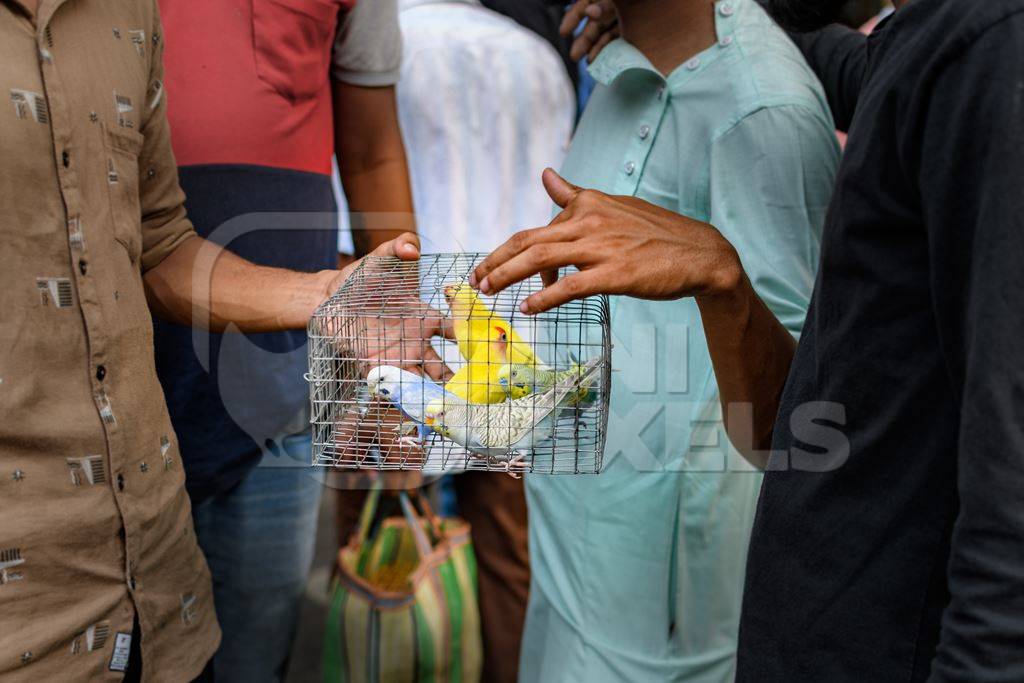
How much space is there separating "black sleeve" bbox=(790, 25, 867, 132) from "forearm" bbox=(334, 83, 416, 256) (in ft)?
3.01

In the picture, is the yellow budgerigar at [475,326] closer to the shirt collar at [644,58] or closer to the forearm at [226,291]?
the forearm at [226,291]

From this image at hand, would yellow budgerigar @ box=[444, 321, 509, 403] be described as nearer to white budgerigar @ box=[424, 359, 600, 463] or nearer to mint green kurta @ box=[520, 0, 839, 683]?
white budgerigar @ box=[424, 359, 600, 463]

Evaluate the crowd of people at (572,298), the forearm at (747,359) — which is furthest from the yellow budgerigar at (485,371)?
the forearm at (747,359)

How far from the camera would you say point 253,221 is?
1.83 metres

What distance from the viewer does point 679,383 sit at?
1478 mm

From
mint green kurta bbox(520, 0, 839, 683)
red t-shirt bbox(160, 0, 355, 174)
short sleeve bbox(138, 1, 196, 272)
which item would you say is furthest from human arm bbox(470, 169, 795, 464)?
red t-shirt bbox(160, 0, 355, 174)

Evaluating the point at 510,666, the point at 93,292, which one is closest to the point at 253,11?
the point at 93,292

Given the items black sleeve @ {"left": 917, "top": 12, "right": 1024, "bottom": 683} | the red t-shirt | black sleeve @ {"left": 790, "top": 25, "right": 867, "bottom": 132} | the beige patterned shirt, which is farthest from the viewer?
black sleeve @ {"left": 790, "top": 25, "right": 867, "bottom": 132}

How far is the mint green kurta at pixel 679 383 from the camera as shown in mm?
1327

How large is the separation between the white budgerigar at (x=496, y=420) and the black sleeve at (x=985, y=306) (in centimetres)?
53

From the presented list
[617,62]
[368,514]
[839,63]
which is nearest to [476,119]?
[617,62]

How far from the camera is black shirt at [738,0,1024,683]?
2.33 feet

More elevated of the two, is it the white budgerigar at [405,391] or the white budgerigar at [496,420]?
the white budgerigar at [405,391]

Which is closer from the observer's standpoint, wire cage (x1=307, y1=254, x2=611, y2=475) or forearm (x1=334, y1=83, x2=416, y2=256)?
wire cage (x1=307, y1=254, x2=611, y2=475)
